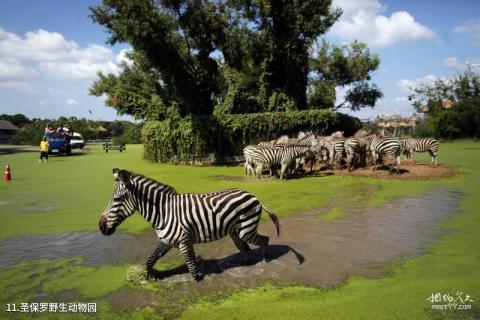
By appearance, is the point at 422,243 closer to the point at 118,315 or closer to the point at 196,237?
the point at 196,237

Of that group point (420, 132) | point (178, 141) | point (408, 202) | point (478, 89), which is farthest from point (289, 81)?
point (478, 89)

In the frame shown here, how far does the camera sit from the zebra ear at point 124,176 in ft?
17.8

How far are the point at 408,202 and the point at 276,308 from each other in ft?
25.1

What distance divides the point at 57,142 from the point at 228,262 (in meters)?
27.2

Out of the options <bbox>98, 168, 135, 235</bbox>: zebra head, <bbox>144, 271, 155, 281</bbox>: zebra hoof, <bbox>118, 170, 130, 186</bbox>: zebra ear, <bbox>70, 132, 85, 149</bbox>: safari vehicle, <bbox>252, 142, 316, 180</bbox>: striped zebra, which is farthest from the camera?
<bbox>70, 132, 85, 149</bbox>: safari vehicle

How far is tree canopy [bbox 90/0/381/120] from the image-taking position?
841 inches

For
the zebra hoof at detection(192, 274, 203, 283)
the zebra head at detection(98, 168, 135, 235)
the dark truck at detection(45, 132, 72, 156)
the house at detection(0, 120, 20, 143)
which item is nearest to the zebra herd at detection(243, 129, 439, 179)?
the zebra hoof at detection(192, 274, 203, 283)

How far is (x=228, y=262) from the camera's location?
6.45m

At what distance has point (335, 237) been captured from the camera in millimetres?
7852

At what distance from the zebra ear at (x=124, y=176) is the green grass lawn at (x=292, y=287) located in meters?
1.61

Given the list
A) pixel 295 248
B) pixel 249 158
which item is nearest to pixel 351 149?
pixel 249 158

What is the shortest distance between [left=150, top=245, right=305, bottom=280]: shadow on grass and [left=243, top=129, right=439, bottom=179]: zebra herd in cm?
850

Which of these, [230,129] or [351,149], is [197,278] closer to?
[351,149]

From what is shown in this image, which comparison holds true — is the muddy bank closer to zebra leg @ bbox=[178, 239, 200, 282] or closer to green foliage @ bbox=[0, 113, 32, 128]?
zebra leg @ bbox=[178, 239, 200, 282]
